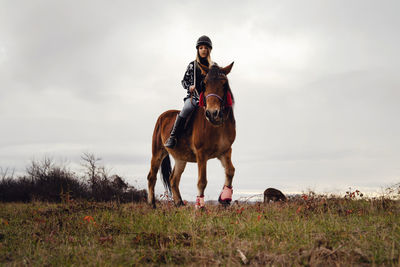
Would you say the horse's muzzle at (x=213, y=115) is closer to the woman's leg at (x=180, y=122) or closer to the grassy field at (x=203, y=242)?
the woman's leg at (x=180, y=122)

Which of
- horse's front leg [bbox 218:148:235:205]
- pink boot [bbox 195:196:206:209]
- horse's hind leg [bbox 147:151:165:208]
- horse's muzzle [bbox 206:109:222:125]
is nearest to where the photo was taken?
horse's muzzle [bbox 206:109:222:125]

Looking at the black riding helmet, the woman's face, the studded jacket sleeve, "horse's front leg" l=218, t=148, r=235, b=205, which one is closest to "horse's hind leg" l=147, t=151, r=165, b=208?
the studded jacket sleeve

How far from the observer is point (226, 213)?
672 cm

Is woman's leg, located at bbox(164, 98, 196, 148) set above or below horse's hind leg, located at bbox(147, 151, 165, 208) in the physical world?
above

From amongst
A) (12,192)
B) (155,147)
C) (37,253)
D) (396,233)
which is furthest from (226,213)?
(12,192)

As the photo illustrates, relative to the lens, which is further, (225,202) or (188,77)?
(188,77)

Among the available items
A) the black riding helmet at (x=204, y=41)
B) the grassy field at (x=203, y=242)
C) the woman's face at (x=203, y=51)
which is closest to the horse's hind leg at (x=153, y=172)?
the grassy field at (x=203, y=242)

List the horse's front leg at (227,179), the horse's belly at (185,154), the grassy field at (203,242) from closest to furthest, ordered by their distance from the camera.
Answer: the grassy field at (203,242), the horse's front leg at (227,179), the horse's belly at (185,154)

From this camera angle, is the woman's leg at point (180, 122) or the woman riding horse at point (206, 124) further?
the woman's leg at point (180, 122)

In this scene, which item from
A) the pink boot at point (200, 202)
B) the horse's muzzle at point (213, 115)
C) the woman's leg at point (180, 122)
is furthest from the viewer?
the woman's leg at point (180, 122)

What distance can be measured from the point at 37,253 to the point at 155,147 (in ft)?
20.3

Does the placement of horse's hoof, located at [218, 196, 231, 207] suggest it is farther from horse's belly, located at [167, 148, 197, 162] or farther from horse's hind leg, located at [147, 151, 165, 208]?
horse's hind leg, located at [147, 151, 165, 208]

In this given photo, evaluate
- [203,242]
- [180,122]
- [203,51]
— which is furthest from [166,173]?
[203,242]

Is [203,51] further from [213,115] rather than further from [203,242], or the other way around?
[203,242]
